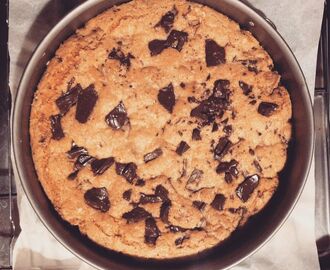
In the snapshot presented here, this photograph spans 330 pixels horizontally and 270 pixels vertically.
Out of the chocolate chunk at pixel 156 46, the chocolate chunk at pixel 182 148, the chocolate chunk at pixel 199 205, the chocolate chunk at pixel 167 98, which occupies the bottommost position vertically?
the chocolate chunk at pixel 199 205

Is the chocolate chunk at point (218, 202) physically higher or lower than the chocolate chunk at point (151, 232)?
higher

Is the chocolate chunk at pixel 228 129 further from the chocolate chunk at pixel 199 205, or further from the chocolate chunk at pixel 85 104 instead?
the chocolate chunk at pixel 85 104

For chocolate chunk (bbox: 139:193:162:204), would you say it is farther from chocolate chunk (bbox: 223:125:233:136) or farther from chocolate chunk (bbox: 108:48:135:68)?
chocolate chunk (bbox: 108:48:135:68)

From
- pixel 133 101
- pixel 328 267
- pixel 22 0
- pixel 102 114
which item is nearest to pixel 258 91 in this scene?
pixel 133 101


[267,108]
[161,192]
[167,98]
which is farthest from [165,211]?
[267,108]

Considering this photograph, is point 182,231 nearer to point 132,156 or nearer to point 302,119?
point 132,156

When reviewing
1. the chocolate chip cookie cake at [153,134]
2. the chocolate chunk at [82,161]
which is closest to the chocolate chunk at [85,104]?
the chocolate chip cookie cake at [153,134]

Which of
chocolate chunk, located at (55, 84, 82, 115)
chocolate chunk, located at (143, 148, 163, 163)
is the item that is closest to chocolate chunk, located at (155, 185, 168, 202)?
chocolate chunk, located at (143, 148, 163, 163)

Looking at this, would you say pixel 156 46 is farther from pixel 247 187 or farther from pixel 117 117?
pixel 247 187
